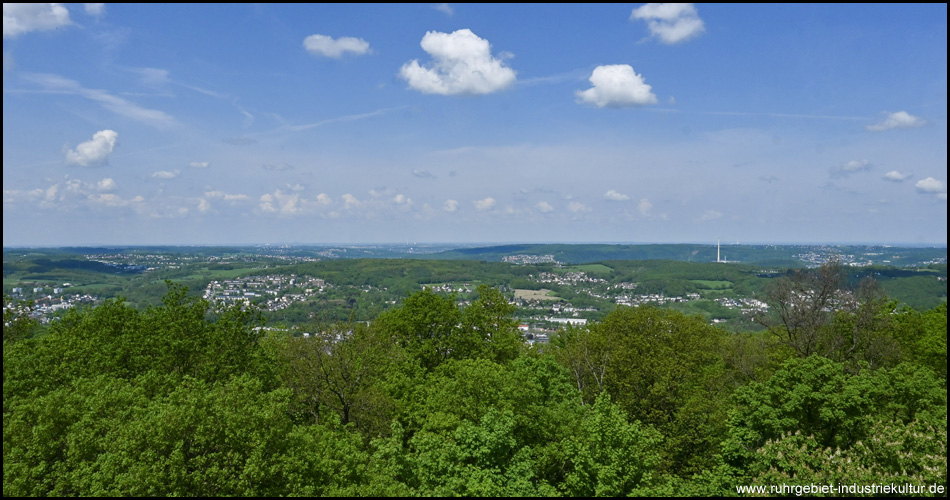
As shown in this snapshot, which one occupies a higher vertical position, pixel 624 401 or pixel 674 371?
pixel 674 371

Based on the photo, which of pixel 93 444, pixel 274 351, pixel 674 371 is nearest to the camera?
pixel 93 444

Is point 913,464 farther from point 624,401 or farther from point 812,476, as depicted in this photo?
point 624,401

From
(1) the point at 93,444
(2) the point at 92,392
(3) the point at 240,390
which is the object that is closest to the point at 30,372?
(2) the point at 92,392

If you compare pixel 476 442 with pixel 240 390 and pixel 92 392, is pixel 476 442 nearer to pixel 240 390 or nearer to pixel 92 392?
pixel 240 390

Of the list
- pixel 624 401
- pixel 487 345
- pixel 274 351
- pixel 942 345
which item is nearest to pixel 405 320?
pixel 487 345

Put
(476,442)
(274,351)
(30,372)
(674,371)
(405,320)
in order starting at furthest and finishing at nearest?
(405,320) → (674,371) → (274,351) → (30,372) → (476,442)

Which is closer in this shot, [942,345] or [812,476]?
[812,476]
